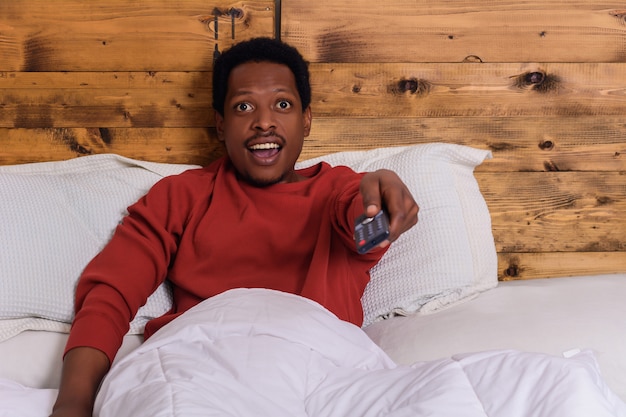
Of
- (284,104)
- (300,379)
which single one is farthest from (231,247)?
(300,379)

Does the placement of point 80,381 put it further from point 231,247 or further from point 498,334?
point 498,334

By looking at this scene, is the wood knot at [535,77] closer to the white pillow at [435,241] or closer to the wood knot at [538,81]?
the wood knot at [538,81]

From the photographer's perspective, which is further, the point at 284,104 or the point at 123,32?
the point at 123,32

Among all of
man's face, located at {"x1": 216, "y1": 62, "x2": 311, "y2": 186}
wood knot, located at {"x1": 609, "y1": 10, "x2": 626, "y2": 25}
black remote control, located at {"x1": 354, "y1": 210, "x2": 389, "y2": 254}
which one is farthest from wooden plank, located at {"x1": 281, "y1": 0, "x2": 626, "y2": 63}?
black remote control, located at {"x1": 354, "y1": 210, "x2": 389, "y2": 254}

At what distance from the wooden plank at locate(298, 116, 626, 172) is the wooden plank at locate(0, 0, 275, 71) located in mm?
284

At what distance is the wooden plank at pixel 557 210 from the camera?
155 cm

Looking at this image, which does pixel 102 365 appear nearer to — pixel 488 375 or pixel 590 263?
pixel 488 375

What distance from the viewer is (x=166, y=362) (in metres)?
0.80

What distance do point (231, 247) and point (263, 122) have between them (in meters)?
0.24

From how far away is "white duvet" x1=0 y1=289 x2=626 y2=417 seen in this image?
719 mm

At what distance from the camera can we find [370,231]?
2.90 feet

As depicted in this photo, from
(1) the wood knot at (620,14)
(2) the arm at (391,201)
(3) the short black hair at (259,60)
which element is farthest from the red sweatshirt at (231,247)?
(1) the wood knot at (620,14)

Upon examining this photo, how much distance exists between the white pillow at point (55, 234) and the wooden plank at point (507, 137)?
41cm

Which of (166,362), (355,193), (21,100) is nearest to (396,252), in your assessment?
(355,193)
